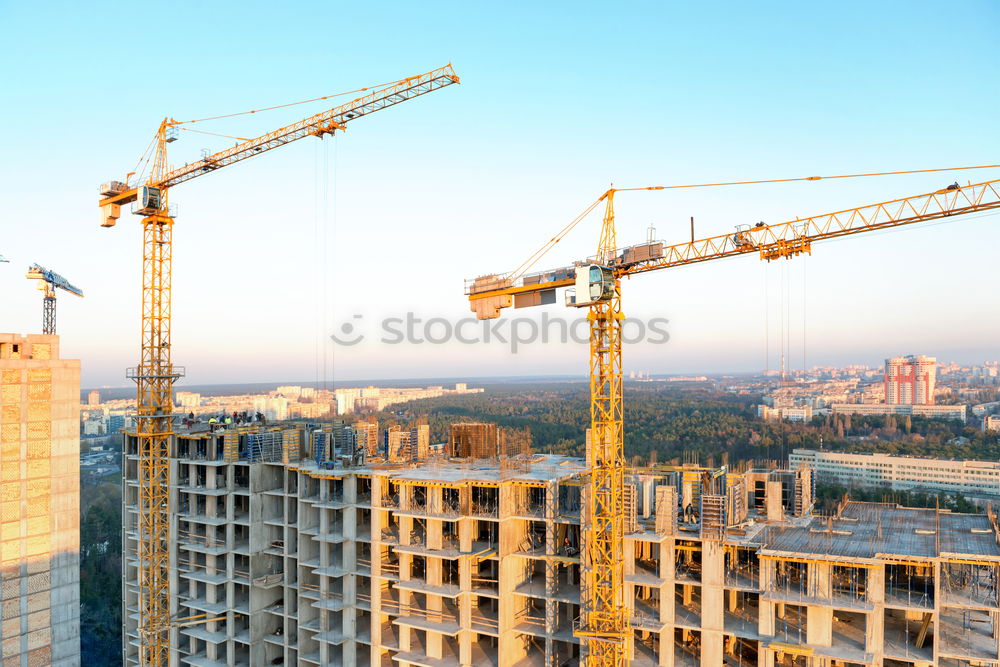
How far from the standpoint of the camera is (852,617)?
28.9 metres

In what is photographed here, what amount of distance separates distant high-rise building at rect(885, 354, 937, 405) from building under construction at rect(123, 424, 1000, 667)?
122 metres

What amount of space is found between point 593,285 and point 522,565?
1408cm

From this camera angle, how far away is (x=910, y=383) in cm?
13775

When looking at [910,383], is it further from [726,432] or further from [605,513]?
[605,513]

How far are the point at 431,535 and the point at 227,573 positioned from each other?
15244 mm

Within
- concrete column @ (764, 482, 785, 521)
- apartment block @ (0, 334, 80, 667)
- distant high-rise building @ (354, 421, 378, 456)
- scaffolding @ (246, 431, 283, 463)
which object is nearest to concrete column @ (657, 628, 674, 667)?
concrete column @ (764, 482, 785, 521)

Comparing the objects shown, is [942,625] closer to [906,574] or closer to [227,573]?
[906,574]

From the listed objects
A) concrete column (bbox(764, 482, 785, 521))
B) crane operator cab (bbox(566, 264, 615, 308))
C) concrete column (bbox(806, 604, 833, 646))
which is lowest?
concrete column (bbox(806, 604, 833, 646))

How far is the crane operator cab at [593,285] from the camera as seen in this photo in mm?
33844

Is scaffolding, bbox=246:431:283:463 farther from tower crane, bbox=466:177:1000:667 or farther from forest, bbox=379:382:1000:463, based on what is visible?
forest, bbox=379:382:1000:463

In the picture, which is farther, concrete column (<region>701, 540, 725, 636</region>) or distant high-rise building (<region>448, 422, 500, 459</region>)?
distant high-rise building (<region>448, 422, 500, 459</region>)

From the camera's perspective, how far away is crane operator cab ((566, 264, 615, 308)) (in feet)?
111

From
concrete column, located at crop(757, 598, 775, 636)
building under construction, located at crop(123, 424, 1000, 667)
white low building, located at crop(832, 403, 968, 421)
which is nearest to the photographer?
building under construction, located at crop(123, 424, 1000, 667)

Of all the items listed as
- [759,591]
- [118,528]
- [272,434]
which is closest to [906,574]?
[759,591]
